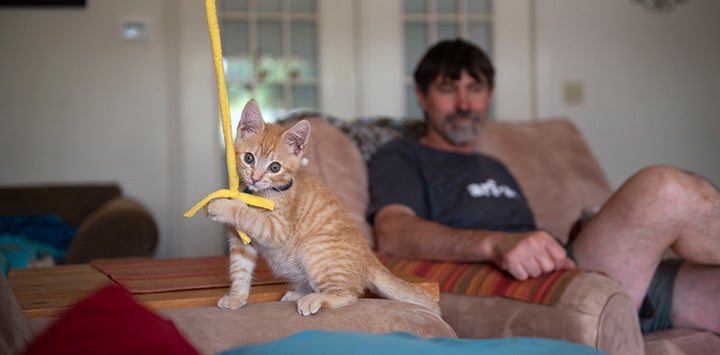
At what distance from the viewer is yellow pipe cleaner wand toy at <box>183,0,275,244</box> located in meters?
1.04

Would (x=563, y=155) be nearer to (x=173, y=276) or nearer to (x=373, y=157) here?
(x=373, y=157)

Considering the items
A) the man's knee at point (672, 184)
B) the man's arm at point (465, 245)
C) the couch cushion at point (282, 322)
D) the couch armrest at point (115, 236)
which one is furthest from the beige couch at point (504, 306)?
the couch armrest at point (115, 236)

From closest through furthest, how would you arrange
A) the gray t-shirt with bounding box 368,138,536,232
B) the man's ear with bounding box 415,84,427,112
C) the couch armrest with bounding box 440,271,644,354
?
the couch armrest with bounding box 440,271,644,354, the gray t-shirt with bounding box 368,138,536,232, the man's ear with bounding box 415,84,427,112

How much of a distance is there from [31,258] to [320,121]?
137cm

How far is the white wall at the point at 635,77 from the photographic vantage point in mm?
4555

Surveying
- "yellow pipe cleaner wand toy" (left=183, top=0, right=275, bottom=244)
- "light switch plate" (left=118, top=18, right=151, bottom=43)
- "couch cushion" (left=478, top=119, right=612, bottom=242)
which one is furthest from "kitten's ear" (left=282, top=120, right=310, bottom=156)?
"light switch plate" (left=118, top=18, right=151, bottom=43)

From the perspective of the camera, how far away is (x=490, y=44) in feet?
14.9

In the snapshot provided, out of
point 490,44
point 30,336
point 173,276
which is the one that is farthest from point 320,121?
point 490,44

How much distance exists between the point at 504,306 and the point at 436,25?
308cm

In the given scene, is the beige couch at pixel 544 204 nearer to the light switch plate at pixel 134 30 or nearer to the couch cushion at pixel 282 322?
the couch cushion at pixel 282 322

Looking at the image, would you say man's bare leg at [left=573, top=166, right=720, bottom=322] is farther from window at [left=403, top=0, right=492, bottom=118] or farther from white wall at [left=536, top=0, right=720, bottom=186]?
white wall at [left=536, top=0, right=720, bottom=186]

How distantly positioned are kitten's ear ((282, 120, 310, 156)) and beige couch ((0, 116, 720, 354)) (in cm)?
26

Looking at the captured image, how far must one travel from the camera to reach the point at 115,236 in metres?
3.09

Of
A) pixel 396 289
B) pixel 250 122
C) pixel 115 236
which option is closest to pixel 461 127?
pixel 396 289
